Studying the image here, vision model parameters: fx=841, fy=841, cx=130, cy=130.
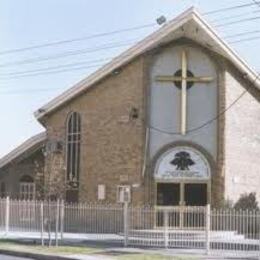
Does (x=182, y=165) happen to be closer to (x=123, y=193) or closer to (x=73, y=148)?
(x=123, y=193)

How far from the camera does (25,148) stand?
4616 centimetres

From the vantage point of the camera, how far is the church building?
36.9 meters

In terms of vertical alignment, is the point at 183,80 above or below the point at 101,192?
above

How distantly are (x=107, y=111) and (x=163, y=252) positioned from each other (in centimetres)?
1226

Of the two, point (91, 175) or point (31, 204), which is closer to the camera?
point (31, 204)

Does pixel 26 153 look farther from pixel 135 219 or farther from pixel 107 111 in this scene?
pixel 135 219

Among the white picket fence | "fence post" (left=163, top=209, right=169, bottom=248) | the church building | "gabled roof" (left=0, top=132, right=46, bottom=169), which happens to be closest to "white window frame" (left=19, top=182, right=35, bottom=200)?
"gabled roof" (left=0, top=132, right=46, bottom=169)

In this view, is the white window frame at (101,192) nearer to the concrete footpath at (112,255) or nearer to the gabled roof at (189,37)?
the gabled roof at (189,37)

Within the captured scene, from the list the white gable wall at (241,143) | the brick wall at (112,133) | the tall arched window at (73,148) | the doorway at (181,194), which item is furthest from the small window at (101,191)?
the white gable wall at (241,143)

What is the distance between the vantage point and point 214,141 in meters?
37.0

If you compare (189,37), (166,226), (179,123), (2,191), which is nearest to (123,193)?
(179,123)

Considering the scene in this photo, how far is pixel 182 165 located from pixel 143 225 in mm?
4643

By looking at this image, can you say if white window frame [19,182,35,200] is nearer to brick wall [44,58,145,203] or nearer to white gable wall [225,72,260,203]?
brick wall [44,58,145,203]

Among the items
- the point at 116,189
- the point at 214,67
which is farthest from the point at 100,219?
the point at 214,67
